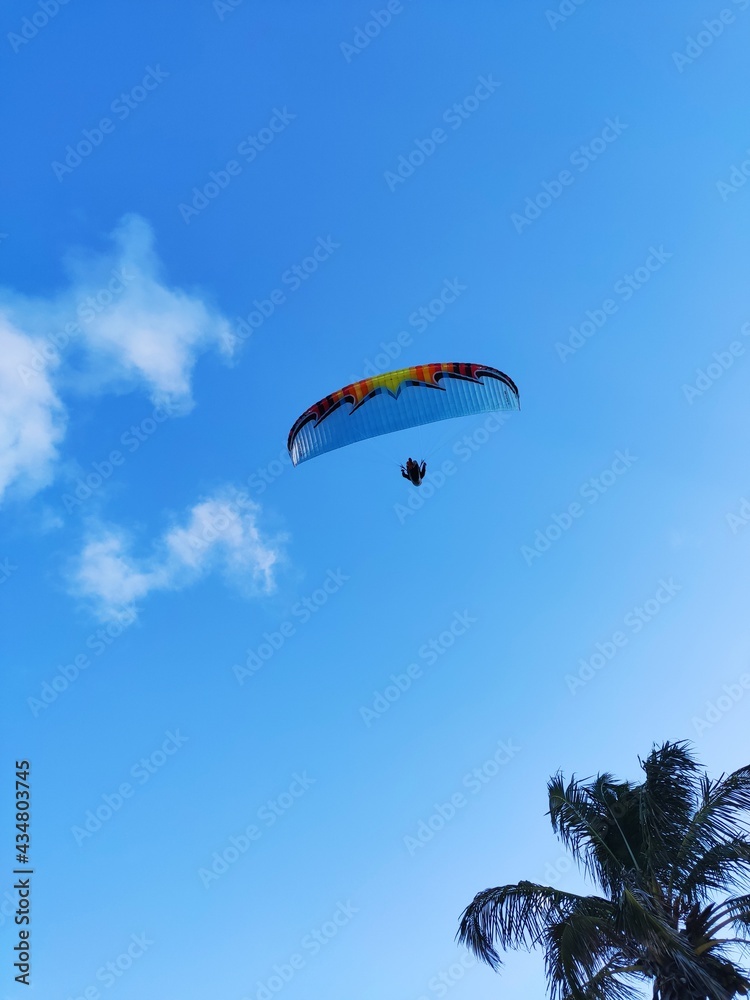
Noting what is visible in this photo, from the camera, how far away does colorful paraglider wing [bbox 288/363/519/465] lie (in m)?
24.7

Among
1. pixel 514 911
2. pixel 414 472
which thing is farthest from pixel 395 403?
pixel 514 911

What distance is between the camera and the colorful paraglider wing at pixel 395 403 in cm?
2466

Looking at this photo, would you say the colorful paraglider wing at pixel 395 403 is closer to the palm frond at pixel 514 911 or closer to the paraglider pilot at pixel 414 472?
the paraglider pilot at pixel 414 472

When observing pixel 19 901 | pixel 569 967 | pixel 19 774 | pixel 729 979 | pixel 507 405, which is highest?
pixel 507 405

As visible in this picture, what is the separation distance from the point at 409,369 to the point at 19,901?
1841 centimetres

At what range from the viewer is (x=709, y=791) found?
45.8ft

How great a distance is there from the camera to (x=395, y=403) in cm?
2467

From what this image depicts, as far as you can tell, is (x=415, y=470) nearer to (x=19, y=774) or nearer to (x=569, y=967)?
(x=19, y=774)

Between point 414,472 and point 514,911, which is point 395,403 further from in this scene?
point 514,911

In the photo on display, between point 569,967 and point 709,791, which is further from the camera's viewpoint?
point 709,791

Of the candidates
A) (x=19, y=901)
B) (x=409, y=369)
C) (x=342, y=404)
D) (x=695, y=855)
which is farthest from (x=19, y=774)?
(x=695, y=855)

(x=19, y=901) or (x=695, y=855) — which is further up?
(x=19, y=901)

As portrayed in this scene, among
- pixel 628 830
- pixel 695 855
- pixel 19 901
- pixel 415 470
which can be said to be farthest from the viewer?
pixel 415 470

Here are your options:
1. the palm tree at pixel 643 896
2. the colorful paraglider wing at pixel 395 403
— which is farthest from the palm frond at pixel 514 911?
the colorful paraglider wing at pixel 395 403
